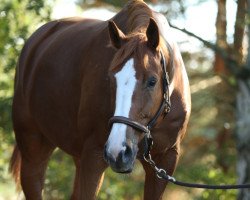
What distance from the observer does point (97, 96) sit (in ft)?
15.8

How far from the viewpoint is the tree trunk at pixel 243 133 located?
20.4 feet

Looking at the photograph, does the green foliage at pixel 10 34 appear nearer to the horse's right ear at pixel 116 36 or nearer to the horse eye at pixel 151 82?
the horse's right ear at pixel 116 36

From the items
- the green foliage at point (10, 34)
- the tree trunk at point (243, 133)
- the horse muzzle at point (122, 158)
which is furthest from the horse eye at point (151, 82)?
the green foliage at point (10, 34)

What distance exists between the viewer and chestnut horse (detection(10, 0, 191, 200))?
164 inches

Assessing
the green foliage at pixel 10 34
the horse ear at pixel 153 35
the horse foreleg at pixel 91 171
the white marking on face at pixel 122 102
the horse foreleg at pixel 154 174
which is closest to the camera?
the white marking on face at pixel 122 102

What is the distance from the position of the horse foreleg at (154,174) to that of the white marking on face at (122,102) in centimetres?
102

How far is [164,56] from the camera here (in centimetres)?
446

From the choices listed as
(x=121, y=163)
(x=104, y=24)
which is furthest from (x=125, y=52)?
(x=104, y=24)

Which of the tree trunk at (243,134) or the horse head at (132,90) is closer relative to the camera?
the horse head at (132,90)

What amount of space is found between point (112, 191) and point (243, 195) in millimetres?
3606

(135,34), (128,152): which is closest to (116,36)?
(135,34)

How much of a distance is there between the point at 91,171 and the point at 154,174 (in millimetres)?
494

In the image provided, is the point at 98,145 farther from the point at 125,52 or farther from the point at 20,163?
the point at 20,163

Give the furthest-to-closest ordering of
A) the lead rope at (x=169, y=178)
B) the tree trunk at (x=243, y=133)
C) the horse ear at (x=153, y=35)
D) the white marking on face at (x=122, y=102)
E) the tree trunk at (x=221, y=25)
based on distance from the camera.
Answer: the tree trunk at (x=221, y=25)
the tree trunk at (x=243, y=133)
the lead rope at (x=169, y=178)
the horse ear at (x=153, y=35)
the white marking on face at (x=122, y=102)
